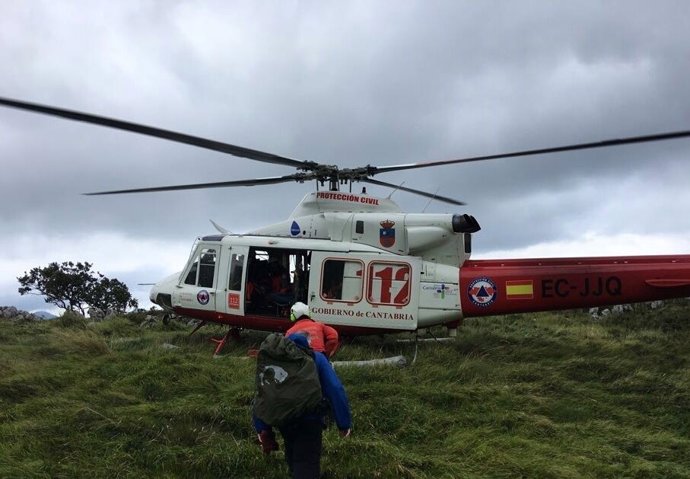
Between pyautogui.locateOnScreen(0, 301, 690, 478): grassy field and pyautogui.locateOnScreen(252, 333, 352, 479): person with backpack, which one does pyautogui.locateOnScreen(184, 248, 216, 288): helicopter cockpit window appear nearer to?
pyautogui.locateOnScreen(0, 301, 690, 478): grassy field

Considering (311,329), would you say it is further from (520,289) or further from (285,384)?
(520,289)

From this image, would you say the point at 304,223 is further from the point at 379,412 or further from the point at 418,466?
the point at 418,466

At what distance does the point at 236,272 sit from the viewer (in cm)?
1077

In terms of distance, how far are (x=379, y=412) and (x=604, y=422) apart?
2.64 meters

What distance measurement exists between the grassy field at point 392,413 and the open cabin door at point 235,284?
876 mm

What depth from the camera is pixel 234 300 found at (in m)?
10.7

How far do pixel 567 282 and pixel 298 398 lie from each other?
23.5 ft

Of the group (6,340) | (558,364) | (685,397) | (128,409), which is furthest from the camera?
(6,340)

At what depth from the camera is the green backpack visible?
3.69 m

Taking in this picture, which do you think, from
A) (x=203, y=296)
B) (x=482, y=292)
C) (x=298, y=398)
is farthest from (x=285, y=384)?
(x=203, y=296)

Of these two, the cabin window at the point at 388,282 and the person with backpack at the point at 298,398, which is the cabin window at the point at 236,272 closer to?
the cabin window at the point at 388,282

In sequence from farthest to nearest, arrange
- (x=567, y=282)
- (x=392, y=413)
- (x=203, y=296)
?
1. (x=203, y=296)
2. (x=567, y=282)
3. (x=392, y=413)

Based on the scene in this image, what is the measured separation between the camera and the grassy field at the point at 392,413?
487 cm

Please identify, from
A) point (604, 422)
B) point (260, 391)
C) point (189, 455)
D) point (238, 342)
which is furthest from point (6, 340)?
point (604, 422)
